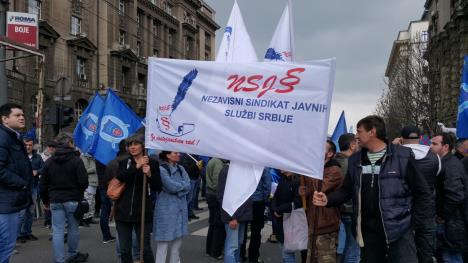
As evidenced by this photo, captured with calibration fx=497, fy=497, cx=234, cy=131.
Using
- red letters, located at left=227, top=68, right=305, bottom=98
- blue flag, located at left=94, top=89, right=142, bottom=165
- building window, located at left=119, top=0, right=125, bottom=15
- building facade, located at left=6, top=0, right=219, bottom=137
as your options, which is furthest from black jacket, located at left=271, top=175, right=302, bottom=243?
building window, located at left=119, top=0, right=125, bottom=15

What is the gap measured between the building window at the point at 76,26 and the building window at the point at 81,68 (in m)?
1.91

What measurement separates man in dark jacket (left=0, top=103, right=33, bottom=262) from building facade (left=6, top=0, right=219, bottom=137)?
19.7 m

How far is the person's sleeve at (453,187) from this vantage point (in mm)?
5547

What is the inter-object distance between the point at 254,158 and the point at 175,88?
119 cm

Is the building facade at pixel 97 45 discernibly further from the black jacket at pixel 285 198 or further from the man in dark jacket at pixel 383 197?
the man in dark jacket at pixel 383 197

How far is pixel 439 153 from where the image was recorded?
6.06 meters

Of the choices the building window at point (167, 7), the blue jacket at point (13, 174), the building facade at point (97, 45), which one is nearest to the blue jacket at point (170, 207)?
the blue jacket at point (13, 174)

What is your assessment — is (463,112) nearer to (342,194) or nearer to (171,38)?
(342,194)

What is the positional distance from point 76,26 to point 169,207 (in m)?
33.8

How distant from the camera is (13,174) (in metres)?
5.34

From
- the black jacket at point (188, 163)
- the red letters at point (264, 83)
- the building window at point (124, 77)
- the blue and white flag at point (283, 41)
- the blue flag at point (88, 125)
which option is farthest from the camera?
the building window at point (124, 77)

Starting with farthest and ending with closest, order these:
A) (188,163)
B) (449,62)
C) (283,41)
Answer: (449,62) → (188,163) → (283,41)

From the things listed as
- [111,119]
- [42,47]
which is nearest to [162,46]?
[42,47]

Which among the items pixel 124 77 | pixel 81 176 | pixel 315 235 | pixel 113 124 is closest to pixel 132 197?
pixel 81 176
